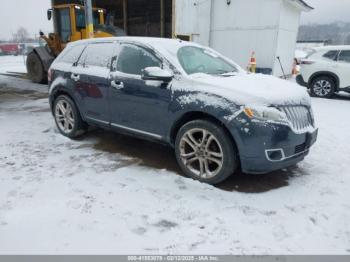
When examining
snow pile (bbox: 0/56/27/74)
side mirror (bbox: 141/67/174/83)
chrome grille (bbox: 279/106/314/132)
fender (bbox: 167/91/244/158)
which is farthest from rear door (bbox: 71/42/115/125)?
snow pile (bbox: 0/56/27/74)

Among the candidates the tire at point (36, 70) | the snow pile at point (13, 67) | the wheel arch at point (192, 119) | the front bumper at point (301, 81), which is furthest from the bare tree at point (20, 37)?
the wheel arch at point (192, 119)

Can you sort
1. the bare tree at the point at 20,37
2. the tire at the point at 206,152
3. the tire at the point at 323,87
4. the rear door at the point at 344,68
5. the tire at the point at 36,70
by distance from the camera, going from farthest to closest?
the bare tree at the point at 20,37, the tire at the point at 36,70, the tire at the point at 323,87, the rear door at the point at 344,68, the tire at the point at 206,152

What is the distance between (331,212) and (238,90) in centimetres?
160

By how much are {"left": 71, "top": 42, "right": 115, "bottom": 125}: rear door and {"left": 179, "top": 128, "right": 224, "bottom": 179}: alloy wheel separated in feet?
4.85

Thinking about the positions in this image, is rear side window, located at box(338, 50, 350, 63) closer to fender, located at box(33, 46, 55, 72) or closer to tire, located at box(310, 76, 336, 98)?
tire, located at box(310, 76, 336, 98)

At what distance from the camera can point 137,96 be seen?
163 inches

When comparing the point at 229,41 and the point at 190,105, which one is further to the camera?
the point at 229,41

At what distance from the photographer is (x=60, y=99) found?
5309 millimetres

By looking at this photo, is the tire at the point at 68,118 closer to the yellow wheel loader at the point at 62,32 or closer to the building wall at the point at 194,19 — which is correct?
the yellow wheel loader at the point at 62,32

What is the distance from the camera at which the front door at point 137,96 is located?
3.96m

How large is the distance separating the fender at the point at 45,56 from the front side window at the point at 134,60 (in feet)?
28.5

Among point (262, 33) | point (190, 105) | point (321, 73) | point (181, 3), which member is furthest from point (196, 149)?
point (181, 3)

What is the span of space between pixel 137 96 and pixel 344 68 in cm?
800

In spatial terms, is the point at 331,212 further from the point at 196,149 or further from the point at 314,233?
the point at 196,149
